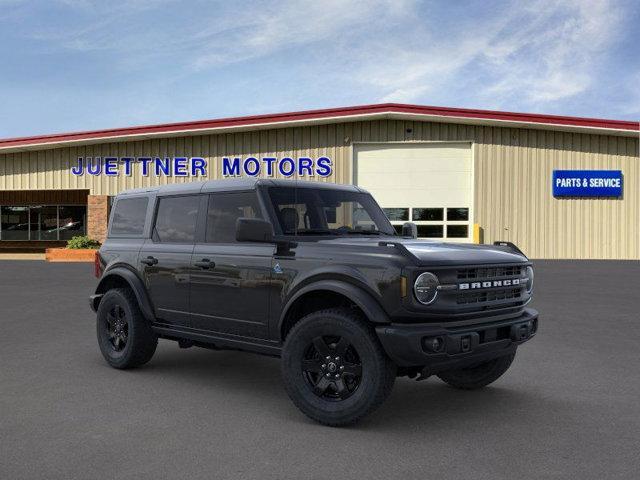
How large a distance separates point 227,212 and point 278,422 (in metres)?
1.99

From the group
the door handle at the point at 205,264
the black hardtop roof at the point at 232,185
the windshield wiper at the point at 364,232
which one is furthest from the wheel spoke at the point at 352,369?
the black hardtop roof at the point at 232,185

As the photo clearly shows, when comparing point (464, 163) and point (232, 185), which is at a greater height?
point (464, 163)

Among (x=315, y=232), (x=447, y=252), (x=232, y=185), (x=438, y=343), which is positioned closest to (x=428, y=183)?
(x=232, y=185)

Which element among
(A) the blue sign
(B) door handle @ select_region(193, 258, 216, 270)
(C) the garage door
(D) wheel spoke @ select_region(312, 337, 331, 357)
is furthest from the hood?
(A) the blue sign

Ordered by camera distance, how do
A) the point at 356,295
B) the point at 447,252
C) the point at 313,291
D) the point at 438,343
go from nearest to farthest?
1. the point at 438,343
2. the point at 356,295
3. the point at 447,252
4. the point at 313,291

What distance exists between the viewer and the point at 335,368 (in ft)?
15.4

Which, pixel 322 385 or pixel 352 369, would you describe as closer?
pixel 352 369

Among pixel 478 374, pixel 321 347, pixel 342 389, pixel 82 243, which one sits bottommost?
pixel 478 374

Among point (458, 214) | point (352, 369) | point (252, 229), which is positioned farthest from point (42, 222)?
point (352, 369)

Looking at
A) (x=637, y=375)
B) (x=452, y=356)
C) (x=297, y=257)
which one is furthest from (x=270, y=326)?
(x=637, y=375)

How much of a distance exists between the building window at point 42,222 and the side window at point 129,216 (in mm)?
28804

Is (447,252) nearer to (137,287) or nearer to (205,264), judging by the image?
(205,264)

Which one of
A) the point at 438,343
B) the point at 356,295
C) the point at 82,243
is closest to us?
the point at 438,343

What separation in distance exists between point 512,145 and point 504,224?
3.51 m
